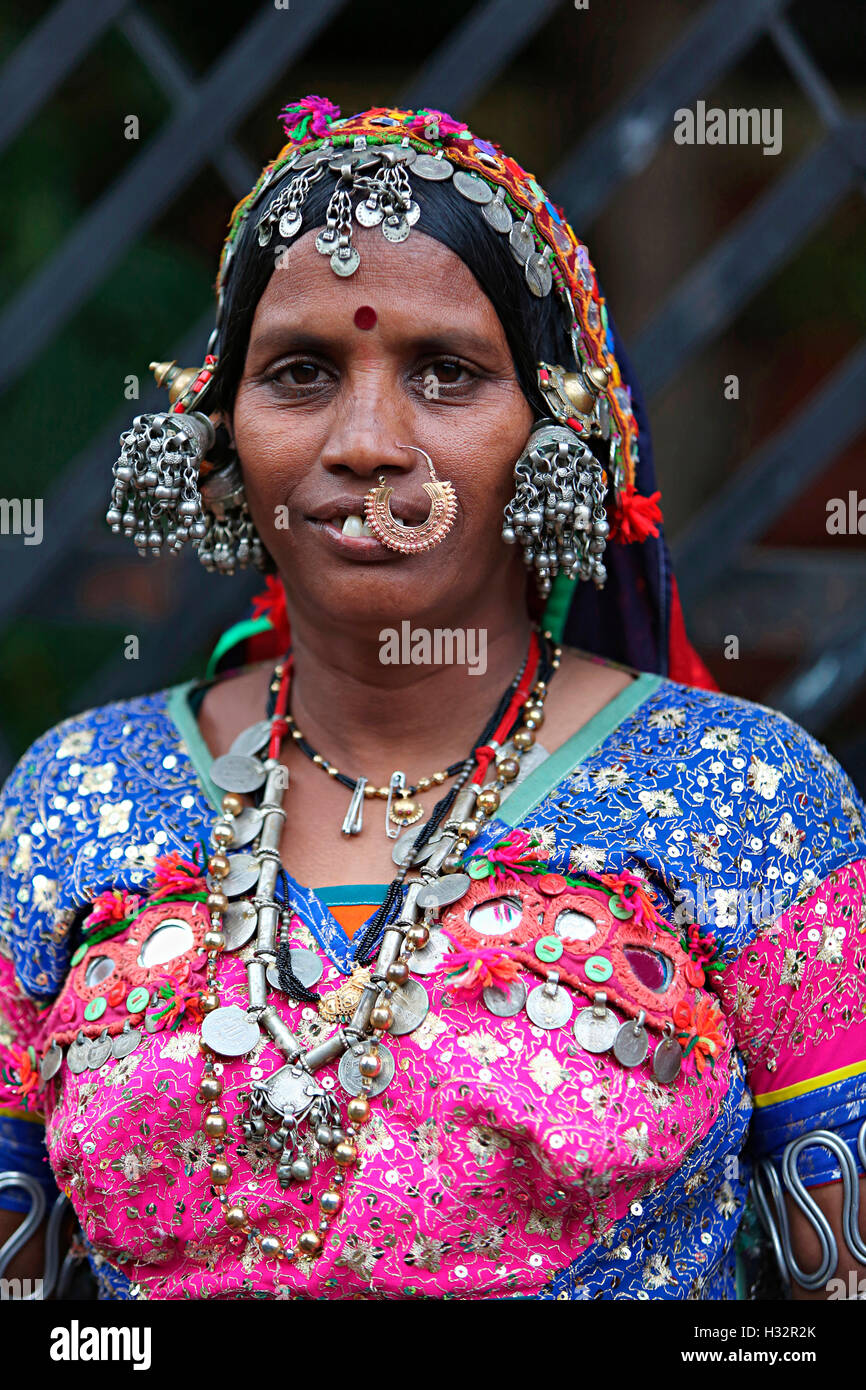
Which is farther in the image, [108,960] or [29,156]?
[29,156]

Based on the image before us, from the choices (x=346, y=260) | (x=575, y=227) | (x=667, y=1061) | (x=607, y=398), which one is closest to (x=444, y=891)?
(x=667, y=1061)

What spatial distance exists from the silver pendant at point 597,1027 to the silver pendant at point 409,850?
32 centimetres

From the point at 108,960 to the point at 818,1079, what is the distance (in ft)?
3.30

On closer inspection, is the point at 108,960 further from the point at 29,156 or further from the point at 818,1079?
the point at 29,156

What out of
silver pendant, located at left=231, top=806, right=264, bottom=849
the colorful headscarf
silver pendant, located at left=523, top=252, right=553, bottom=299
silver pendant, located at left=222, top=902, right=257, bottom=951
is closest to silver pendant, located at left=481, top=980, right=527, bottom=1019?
silver pendant, located at left=222, top=902, right=257, bottom=951

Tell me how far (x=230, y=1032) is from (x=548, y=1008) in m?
0.42

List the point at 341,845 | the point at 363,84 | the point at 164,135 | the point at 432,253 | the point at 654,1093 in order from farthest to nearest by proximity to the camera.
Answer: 1. the point at 363,84
2. the point at 164,135
3. the point at 341,845
4. the point at 432,253
5. the point at 654,1093

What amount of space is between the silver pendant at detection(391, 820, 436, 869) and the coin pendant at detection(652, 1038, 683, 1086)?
1.35 feet

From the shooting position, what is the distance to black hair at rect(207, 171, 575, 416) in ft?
6.34

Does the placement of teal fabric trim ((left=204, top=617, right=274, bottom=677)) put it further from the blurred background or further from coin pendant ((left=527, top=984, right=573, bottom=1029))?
coin pendant ((left=527, top=984, right=573, bottom=1029))

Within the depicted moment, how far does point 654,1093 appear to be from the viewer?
5.89 ft

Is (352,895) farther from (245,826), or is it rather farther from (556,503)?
(556,503)

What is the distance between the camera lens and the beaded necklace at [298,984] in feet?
5.94

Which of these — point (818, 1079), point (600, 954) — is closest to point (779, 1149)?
point (818, 1079)
